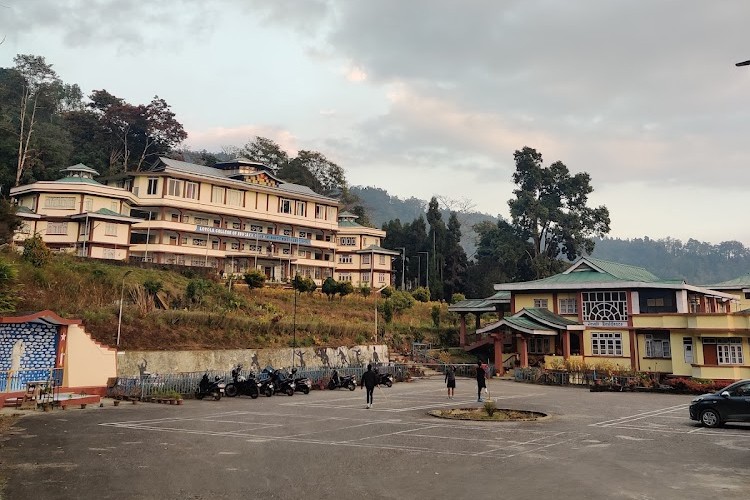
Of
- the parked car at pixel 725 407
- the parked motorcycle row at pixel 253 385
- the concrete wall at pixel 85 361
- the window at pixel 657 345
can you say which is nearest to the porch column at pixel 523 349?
the window at pixel 657 345

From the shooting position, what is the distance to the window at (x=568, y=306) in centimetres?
4581

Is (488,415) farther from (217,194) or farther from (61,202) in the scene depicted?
(217,194)

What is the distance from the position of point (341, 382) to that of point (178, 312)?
10.9 meters

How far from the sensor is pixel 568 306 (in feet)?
151

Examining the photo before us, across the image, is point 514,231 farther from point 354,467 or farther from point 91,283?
point 354,467

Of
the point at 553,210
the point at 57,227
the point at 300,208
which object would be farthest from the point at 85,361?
the point at 553,210

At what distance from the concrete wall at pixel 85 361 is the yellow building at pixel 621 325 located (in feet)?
90.1

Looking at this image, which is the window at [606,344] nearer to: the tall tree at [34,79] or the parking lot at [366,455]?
the parking lot at [366,455]

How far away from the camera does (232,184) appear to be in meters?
63.2

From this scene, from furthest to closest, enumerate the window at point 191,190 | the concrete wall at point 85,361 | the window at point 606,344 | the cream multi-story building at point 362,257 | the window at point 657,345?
the cream multi-story building at point 362,257 → the window at point 191,190 → the window at point 606,344 → the window at point 657,345 → the concrete wall at point 85,361

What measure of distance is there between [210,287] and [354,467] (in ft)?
108

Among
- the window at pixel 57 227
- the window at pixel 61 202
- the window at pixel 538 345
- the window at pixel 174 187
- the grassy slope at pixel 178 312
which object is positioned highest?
the window at pixel 174 187

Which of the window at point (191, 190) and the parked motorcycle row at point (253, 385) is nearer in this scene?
the parked motorcycle row at point (253, 385)

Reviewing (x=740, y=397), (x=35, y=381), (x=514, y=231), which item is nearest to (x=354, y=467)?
(x=740, y=397)
